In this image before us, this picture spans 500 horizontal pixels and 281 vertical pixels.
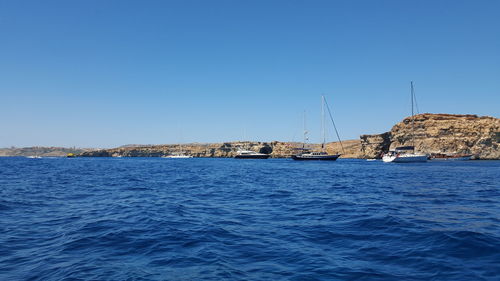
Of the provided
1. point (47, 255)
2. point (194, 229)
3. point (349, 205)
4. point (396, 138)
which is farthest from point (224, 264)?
point (396, 138)

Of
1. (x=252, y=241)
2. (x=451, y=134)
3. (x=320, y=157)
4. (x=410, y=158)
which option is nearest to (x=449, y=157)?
(x=451, y=134)

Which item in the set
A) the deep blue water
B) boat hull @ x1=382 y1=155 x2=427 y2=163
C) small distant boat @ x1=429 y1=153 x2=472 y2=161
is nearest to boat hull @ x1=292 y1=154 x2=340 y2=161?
boat hull @ x1=382 y1=155 x2=427 y2=163

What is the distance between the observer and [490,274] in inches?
229

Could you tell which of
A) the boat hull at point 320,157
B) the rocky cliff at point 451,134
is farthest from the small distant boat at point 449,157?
the boat hull at point 320,157

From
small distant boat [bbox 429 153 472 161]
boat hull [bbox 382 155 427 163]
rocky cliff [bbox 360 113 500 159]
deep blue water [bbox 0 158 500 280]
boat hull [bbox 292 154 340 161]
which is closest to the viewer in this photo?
deep blue water [bbox 0 158 500 280]

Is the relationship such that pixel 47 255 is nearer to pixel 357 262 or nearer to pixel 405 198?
pixel 357 262

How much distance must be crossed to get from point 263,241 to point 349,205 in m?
7.75

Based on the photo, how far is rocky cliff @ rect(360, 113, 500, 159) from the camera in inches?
3787

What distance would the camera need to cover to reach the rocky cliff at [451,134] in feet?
316

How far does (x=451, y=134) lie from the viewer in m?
103

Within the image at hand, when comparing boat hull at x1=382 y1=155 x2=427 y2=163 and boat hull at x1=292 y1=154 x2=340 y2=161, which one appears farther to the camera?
boat hull at x1=292 y1=154 x2=340 y2=161

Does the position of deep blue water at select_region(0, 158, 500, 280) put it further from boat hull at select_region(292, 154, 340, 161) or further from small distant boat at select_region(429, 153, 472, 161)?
small distant boat at select_region(429, 153, 472, 161)

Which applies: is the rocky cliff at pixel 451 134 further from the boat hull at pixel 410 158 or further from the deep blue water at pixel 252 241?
the deep blue water at pixel 252 241

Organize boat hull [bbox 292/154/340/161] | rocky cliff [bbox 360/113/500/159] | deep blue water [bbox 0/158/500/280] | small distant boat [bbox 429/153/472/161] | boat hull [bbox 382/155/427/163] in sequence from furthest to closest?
boat hull [bbox 292/154/340/161], rocky cliff [bbox 360/113/500/159], small distant boat [bbox 429/153/472/161], boat hull [bbox 382/155/427/163], deep blue water [bbox 0/158/500/280]
